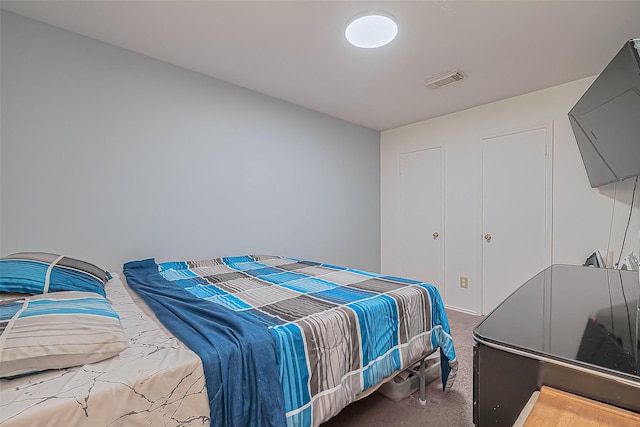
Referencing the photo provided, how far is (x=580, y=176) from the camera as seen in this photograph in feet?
8.64

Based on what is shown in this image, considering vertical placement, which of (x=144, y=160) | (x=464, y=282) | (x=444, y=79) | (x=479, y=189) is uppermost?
(x=444, y=79)

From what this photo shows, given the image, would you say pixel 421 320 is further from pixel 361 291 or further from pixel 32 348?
pixel 32 348

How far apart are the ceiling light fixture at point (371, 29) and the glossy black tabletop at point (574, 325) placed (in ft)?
5.66

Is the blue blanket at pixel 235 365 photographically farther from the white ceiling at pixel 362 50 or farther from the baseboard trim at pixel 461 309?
the baseboard trim at pixel 461 309

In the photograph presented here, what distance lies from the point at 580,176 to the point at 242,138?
126 inches

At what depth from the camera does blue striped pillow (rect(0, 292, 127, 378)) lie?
770 mm

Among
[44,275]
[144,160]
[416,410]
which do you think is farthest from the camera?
[144,160]

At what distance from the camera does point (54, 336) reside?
83cm

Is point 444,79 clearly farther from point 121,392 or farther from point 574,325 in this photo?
point 121,392

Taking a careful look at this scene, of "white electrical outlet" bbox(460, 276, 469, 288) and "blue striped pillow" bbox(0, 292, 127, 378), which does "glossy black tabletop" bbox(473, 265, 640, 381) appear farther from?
"white electrical outlet" bbox(460, 276, 469, 288)

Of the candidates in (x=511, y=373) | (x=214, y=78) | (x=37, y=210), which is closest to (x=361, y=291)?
(x=511, y=373)

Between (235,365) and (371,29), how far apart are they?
206cm

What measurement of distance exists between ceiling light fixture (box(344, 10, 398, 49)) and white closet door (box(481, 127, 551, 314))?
193 cm

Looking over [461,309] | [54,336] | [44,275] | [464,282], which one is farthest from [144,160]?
[461,309]
